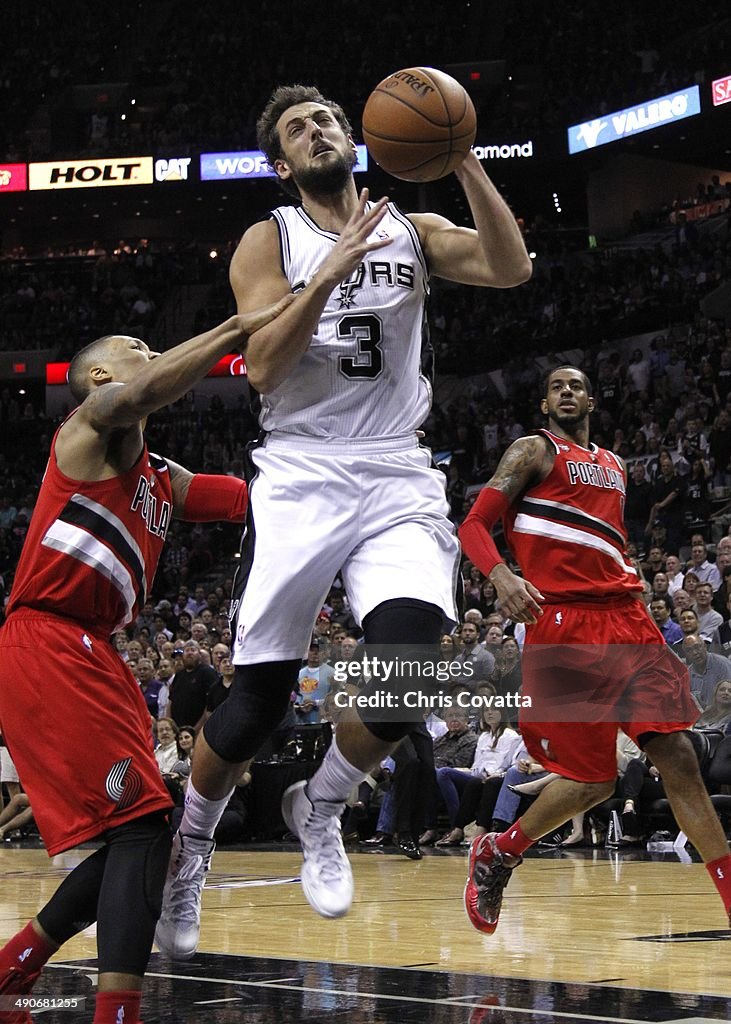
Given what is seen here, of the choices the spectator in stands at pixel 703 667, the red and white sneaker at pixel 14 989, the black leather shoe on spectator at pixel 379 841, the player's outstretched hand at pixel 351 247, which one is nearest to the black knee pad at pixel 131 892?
the red and white sneaker at pixel 14 989

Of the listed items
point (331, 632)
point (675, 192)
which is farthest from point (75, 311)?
point (331, 632)

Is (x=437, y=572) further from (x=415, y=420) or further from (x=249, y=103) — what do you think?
(x=249, y=103)

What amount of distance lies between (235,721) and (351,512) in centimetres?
70

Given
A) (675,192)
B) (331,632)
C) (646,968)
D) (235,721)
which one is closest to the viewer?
(235,721)

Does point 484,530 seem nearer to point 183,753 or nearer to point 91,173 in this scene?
point 183,753

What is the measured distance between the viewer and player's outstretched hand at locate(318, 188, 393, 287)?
11.0ft

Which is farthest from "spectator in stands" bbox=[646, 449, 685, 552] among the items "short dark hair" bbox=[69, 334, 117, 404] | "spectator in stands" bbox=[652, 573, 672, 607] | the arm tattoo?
"short dark hair" bbox=[69, 334, 117, 404]

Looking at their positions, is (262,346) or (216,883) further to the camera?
(216,883)

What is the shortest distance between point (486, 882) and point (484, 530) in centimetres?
140

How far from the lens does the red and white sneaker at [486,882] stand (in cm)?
499

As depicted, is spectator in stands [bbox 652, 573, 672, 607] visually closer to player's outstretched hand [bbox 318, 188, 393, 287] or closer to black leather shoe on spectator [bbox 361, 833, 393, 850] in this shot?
black leather shoe on spectator [bbox 361, 833, 393, 850]

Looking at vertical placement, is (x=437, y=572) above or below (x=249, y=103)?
below

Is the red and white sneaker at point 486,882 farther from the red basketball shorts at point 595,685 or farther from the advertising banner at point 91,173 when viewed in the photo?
the advertising banner at point 91,173

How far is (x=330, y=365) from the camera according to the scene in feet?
12.2
